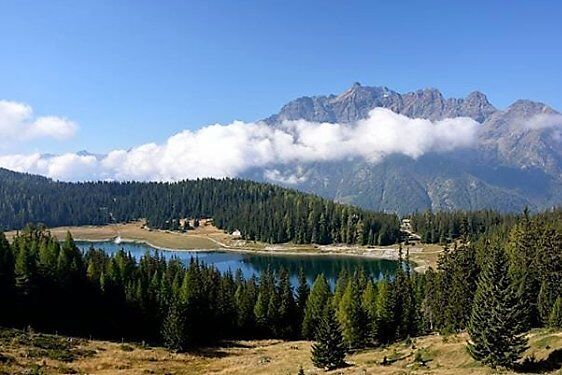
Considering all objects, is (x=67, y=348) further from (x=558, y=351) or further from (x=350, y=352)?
(x=558, y=351)

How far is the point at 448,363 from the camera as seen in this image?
52.3m

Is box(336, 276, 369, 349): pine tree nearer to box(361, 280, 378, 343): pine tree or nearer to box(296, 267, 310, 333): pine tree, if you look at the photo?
box(361, 280, 378, 343): pine tree

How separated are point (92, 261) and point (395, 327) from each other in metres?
61.4

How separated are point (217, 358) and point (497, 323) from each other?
46.7 meters

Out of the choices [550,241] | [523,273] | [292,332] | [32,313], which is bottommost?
[292,332]

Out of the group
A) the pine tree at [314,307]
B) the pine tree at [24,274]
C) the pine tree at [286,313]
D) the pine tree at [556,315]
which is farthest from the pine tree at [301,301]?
the pine tree at [24,274]

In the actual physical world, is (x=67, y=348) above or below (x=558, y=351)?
below

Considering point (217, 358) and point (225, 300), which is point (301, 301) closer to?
point (225, 300)

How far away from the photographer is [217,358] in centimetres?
7900

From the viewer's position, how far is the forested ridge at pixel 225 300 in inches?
3337

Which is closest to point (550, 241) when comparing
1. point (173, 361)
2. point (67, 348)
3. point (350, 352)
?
point (350, 352)

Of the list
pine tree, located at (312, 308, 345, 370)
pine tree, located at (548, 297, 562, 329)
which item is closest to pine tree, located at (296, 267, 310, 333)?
pine tree, located at (548, 297, 562, 329)

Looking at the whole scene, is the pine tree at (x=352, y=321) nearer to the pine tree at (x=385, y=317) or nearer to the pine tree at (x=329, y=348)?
the pine tree at (x=385, y=317)

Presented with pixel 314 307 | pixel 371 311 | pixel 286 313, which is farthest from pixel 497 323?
pixel 286 313
